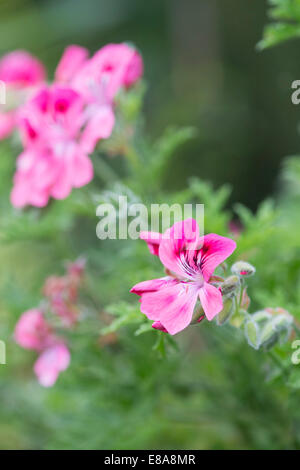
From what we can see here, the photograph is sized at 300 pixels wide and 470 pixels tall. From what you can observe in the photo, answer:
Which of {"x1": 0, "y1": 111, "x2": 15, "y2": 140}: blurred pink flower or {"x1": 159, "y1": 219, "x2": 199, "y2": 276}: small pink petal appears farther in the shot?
{"x1": 0, "y1": 111, "x2": 15, "y2": 140}: blurred pink flower

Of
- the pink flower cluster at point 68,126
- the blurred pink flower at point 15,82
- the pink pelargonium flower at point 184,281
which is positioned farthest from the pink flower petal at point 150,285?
the blurred pink flower at point 15,82

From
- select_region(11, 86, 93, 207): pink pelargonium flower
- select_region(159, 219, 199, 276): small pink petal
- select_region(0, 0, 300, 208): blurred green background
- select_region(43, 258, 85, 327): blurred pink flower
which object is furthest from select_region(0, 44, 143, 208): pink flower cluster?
select_region(0, 0, 300, 208): blurred green background

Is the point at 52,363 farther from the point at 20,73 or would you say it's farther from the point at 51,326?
the point at 20,73

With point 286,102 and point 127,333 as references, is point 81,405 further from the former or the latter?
point 286,102

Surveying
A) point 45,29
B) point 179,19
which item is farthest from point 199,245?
point 45,29

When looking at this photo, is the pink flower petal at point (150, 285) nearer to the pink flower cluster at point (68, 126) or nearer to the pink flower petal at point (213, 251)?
the pink flower petal at point (213, 251)

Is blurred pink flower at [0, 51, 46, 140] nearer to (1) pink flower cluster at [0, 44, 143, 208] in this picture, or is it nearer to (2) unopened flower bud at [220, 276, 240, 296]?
(1) pink flower cluster at [0, 44, 143, 208]
